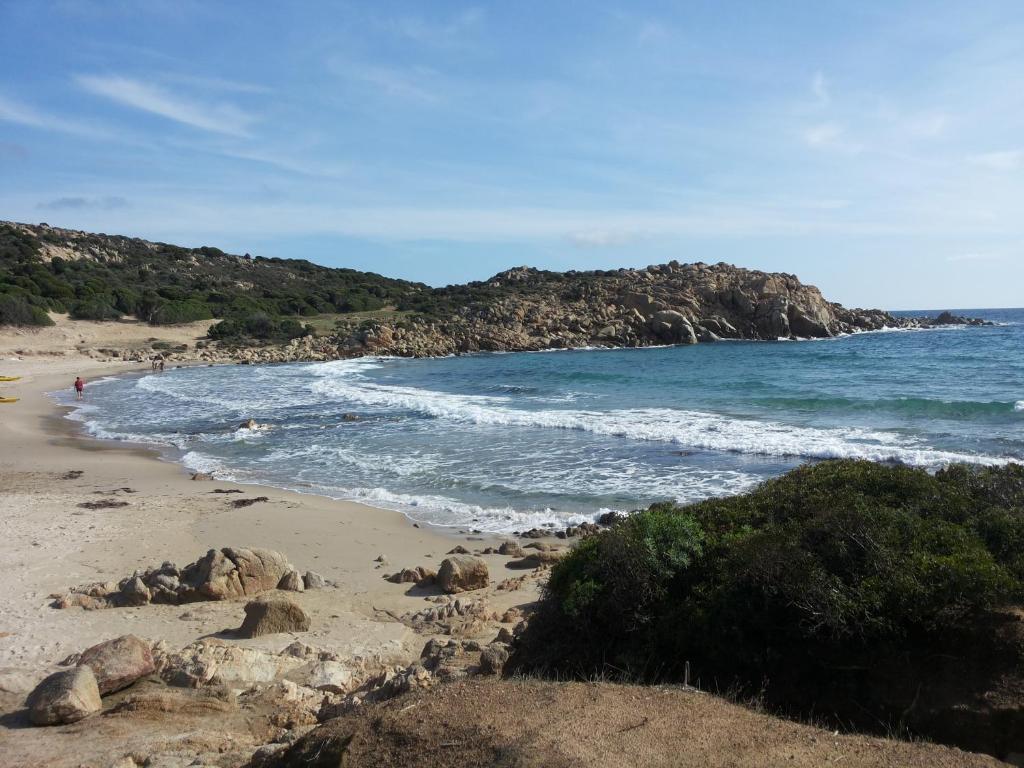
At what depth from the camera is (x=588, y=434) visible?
65.3ft

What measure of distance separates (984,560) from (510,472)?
11.1m

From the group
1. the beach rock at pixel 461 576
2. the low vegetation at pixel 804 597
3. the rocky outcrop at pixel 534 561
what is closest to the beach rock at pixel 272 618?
the beach rock at pixel 461 576

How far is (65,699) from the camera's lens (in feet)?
17.4

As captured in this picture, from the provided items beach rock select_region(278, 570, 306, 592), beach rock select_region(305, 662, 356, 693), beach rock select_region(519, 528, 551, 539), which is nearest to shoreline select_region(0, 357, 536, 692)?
beach rock select_region(278, 570, 306, 592)

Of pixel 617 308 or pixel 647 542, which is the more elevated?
pixel 617 308

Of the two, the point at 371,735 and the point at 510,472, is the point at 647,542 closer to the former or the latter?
the point at 371,735

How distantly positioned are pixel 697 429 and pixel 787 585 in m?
15.1

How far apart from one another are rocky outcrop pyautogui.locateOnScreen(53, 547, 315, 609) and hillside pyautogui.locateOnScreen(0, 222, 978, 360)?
44314mm

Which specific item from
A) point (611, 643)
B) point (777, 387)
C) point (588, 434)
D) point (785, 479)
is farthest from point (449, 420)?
point (611, 643)

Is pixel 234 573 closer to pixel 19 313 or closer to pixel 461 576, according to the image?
pixel 461 576

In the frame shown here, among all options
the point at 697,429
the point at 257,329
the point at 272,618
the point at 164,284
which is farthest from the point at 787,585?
the point at 164,284

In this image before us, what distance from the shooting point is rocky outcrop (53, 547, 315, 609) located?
8.05m

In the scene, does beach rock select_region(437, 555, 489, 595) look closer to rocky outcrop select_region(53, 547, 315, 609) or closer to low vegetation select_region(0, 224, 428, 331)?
rocky outcrop select_region(53, 547, 315, 609)

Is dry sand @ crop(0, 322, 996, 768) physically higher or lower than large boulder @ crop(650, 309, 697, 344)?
lower
